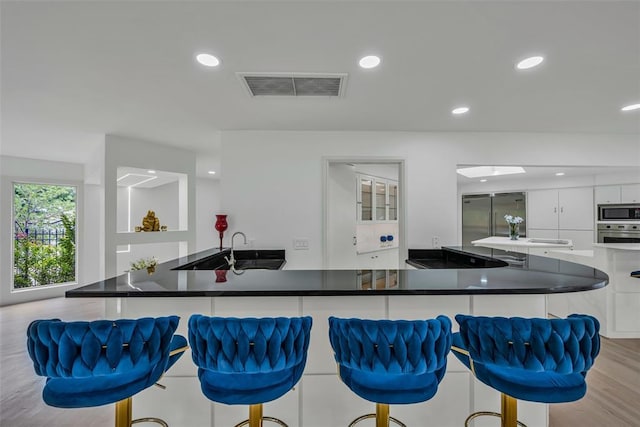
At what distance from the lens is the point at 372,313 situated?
1558 mm

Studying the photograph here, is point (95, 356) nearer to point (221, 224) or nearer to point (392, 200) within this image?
point (221, 224)

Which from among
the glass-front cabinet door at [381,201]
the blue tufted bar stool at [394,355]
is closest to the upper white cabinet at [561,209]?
the glass-front cabinet door at [381,201]

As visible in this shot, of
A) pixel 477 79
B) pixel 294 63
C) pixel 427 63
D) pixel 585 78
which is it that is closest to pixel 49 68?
pixel 294 63

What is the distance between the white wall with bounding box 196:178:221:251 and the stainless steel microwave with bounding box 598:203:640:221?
308 inches

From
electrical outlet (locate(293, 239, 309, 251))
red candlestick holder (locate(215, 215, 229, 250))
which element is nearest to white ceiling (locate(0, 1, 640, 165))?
red candlestick holder (locate(215, 215, 229, 250))

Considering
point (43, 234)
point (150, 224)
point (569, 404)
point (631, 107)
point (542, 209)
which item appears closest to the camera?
point (569, 404)

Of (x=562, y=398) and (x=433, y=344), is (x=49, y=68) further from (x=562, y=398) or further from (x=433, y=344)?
(x=562, y=398)

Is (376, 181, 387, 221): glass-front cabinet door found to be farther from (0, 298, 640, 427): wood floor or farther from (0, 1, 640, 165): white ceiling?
(0, 298, 640, 427): wood floor

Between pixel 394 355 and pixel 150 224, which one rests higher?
pixel 150 224

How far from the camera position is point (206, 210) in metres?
7.06

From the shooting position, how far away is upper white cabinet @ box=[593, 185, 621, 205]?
485 centimetres

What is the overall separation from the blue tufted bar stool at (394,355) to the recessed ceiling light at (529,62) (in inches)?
70.0

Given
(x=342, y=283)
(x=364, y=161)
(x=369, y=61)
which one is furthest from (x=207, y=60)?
(x=364, y=161)

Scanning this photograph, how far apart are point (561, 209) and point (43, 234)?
9778mm
